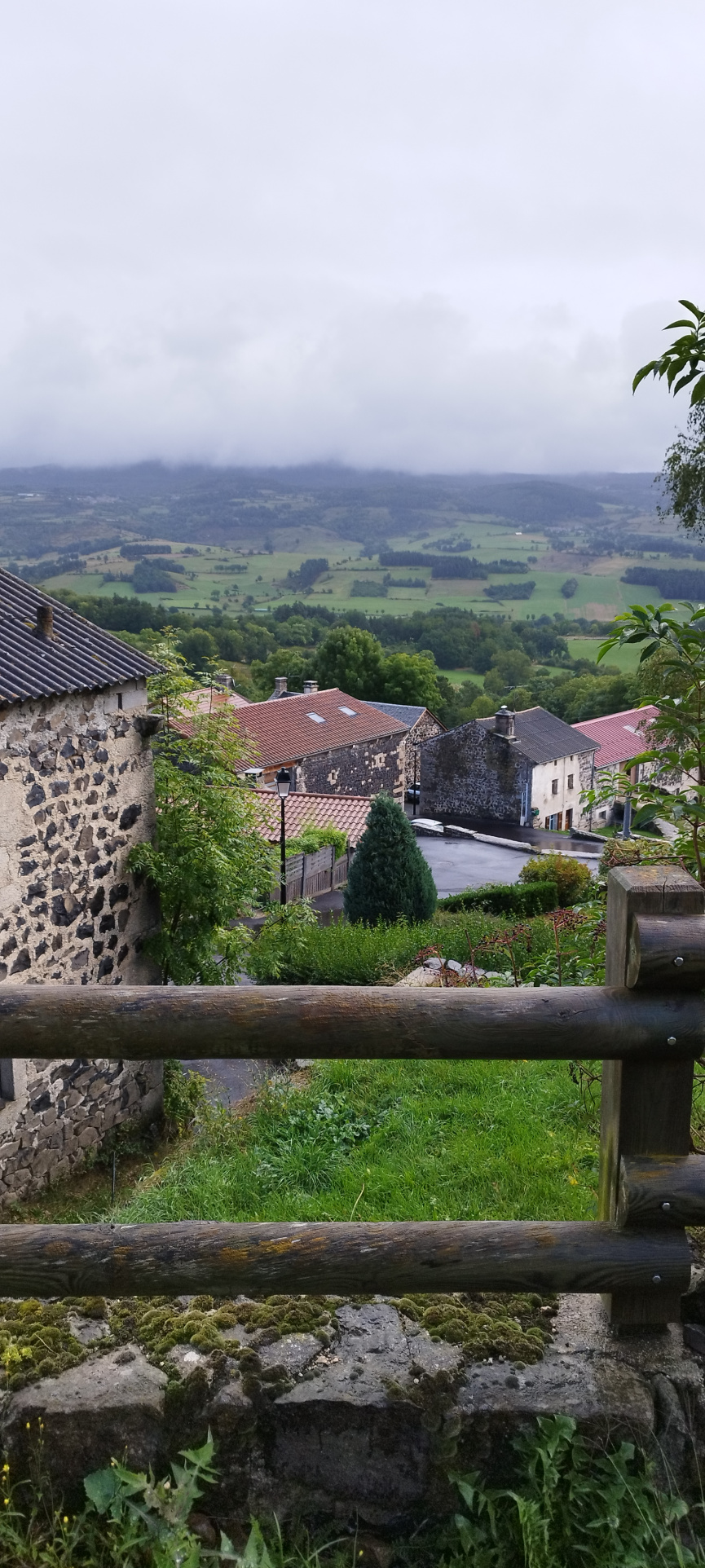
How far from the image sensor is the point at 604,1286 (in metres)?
2.22

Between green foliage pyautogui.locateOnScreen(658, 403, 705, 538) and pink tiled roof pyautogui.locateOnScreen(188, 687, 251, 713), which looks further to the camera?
green foliage pyautogui.locateOnScreen(658, 403, 705, 538)

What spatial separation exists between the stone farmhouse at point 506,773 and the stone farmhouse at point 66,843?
41677 millimetres

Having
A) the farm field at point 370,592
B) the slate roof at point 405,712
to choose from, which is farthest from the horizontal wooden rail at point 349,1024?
the farm field at point 370,592

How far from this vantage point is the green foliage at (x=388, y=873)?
69.7 ft

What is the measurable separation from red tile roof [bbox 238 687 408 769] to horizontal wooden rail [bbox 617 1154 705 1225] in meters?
36.5

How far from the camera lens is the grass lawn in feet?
11.3

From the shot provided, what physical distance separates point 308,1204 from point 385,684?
2449 inches

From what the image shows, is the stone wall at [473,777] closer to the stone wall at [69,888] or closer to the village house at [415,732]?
the village house at [415,732]

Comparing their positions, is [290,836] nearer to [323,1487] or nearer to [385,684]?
[323,1487]

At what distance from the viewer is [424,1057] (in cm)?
Result: 225

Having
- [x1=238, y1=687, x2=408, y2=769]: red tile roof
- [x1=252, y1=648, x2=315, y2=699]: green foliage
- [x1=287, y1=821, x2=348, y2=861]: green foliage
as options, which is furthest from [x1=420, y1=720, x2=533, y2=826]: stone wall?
[x1=287, y1=821, x2=348, y2=861]: green foliage

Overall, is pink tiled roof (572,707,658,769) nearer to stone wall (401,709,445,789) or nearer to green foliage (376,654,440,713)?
stone wall (401,709,445,789)

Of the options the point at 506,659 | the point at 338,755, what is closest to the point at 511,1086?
the point at 338,755

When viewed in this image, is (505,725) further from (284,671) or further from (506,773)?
(284,671)
